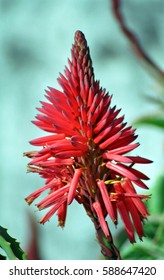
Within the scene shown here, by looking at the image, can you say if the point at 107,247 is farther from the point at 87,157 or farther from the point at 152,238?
the point at 152,238

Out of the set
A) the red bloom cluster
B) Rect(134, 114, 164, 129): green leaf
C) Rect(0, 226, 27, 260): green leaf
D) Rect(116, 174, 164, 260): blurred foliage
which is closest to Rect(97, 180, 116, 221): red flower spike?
the red bloom cluster

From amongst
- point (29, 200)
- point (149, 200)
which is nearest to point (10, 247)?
point (29, 200)

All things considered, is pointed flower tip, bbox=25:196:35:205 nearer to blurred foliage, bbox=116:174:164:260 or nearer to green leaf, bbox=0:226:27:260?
green leaf, bbox=0:226:27:260

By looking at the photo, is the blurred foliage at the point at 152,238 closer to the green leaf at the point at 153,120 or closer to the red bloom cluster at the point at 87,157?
the green leaf at the point at 153,120

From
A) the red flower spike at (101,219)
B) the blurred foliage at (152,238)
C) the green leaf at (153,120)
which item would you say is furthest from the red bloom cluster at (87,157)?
the green leaf at (153,120)
